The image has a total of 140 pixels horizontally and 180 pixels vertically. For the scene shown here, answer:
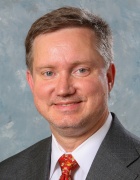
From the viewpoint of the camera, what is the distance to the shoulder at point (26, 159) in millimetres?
4309

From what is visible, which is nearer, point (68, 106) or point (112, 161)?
point (112, 161)

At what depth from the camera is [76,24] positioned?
386cm

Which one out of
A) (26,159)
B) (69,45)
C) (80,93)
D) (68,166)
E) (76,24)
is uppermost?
(76,24)

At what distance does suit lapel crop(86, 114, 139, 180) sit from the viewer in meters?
3.71

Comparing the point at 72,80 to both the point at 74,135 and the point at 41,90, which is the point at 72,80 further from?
the point at 74,135

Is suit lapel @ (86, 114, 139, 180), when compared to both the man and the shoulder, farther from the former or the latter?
the shoulder

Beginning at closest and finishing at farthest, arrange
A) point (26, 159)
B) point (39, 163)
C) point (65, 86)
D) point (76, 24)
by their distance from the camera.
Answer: point (65, 86) → point (76, 24) → point (39, 163) → point (26, 159)

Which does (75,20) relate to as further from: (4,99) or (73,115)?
(4,99)

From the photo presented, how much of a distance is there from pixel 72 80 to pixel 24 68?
3.06 metres

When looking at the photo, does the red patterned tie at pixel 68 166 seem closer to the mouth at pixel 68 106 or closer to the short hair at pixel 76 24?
the mouth at pixel 68 106

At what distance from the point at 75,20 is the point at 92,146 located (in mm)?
878

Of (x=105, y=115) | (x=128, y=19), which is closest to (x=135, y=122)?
(x=128, y=19)

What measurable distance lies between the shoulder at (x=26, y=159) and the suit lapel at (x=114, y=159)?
0.57m

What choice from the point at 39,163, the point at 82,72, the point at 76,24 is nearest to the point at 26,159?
the point at 39,163
